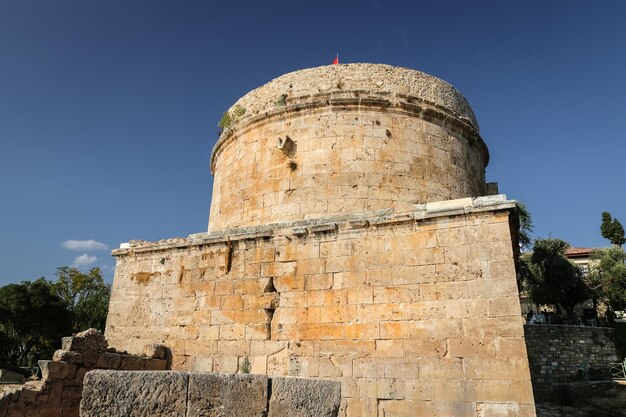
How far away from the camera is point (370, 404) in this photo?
5980mm

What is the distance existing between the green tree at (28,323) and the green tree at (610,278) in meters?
32.4

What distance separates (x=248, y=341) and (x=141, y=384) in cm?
405

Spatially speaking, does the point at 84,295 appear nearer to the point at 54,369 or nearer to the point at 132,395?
the point at 54,369

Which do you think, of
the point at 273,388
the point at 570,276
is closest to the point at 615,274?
the point at 570,276

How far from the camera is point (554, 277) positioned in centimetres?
2600

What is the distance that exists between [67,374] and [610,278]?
29093mm

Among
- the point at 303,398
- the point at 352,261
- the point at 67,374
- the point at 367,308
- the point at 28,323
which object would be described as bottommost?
the point at 67,374

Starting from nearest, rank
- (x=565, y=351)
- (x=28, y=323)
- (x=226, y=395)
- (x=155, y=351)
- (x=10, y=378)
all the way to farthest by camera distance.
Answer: (x=226, y=395) < (x=155, y=351) < (x=10, y=378) < (x=565, y=351) < (x=28, y=323)

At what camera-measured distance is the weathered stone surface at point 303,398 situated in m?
3.09

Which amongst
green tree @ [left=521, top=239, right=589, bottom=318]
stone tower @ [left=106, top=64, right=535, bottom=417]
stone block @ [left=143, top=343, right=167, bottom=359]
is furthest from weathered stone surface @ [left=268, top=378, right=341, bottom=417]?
green tree @ [left=521, top=239, right=589, bottom=318]

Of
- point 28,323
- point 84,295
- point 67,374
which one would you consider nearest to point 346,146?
point 67,374

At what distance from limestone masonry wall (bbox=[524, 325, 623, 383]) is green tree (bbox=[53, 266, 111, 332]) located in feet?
79.7

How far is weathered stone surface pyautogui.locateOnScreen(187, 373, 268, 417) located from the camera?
3.05 meters

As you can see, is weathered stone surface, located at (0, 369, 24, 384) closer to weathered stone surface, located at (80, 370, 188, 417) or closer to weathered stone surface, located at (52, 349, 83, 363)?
weathered stone surface, located at (52, 349, 83, 363)
